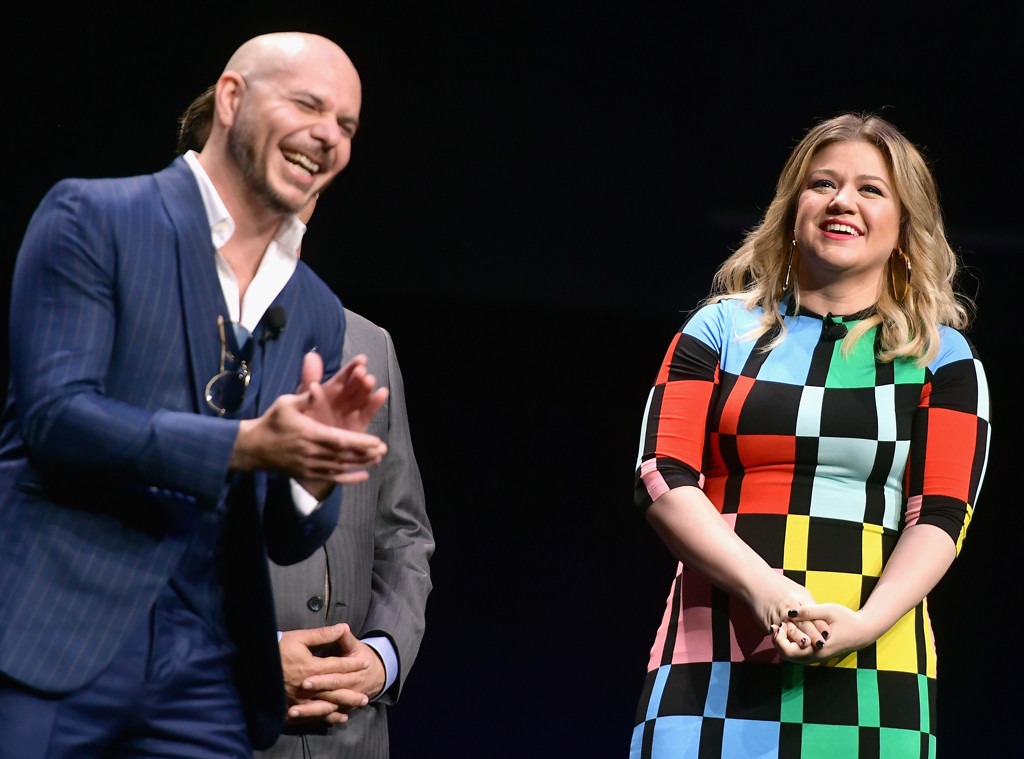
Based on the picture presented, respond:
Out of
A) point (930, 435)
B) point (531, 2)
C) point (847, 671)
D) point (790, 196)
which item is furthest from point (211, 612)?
point (531, 2)

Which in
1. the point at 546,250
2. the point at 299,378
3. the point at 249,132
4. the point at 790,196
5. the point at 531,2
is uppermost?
the point at 531,2

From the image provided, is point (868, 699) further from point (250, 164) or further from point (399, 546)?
point (250, 164)

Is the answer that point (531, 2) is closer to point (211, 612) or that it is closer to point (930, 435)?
point (930, 435)

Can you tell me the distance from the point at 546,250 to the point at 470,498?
0.65m

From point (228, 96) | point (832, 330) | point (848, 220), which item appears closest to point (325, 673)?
point (228, 96)

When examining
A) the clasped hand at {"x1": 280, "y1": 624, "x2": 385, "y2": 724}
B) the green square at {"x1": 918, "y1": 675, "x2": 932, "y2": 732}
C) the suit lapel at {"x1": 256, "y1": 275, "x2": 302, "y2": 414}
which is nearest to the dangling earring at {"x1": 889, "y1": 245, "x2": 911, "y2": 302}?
the green square at {"x1": 918, "y1": 675, "x2": 932, "y2": 732}

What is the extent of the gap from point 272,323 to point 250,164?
0.53 feet

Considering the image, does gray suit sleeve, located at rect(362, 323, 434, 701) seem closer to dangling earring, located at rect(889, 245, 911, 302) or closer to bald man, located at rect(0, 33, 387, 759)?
bald man, located at rect(0, 33, 387, 759)

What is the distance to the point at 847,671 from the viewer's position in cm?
185

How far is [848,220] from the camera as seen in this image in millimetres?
2047

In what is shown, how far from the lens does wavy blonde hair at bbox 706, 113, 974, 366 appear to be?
204 centimetres

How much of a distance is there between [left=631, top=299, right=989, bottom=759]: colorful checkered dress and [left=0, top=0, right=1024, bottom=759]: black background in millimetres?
1371

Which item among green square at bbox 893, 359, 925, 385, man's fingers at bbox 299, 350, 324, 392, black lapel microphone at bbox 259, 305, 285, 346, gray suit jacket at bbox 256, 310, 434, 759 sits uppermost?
green square at bbox 893, 359, 925, 385

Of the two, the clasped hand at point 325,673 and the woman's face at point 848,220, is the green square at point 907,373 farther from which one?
the clasped hand at point 325,673
